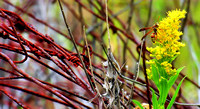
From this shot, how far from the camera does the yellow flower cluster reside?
0.52m

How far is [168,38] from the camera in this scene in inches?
20.4

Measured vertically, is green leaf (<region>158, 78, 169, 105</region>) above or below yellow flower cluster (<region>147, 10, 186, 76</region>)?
below

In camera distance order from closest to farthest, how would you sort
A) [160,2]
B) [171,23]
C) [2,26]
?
[171,23]
[2,26]
[160,2]

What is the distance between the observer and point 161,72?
1.82 ft

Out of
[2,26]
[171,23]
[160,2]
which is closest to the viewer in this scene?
[171,23]

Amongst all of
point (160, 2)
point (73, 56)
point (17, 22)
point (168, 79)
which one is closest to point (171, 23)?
point (168, 79)

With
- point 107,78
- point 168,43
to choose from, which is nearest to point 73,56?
point 107,78

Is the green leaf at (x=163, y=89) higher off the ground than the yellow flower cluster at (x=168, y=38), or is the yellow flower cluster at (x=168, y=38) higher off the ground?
the yellow flower cluster at (x=168, y=38)

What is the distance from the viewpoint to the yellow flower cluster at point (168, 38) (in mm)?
519

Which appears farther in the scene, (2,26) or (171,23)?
(2,26)

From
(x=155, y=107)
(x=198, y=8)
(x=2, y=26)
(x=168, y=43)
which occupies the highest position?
(x=198, y=8)

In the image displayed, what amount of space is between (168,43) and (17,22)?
1.29 ft

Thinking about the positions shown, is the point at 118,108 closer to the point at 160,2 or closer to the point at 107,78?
the point at 107,78

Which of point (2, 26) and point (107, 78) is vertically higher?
point (2, 26)
